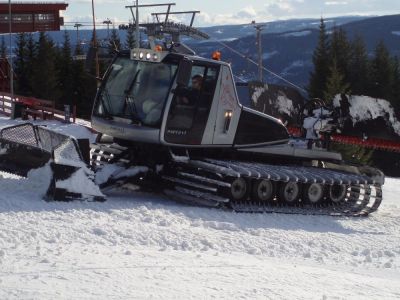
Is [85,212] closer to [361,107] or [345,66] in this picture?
[361,107]

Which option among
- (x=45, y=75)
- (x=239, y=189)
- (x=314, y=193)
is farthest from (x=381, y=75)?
(x=239, y=189)

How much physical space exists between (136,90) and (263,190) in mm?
2571

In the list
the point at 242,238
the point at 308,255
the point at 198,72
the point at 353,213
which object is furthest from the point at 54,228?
the point at 353,213

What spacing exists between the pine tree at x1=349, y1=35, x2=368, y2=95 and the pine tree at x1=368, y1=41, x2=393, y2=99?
0.77 meters

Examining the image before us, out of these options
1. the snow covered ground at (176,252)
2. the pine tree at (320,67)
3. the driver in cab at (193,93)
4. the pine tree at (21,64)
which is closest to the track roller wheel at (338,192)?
the snow covered ground at (176,252)

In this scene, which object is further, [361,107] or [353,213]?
[361,107]

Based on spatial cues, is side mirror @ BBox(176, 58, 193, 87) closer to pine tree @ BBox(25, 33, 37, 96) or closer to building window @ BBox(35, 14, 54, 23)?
pine tree @ BBox(25, 33, 37, 96)

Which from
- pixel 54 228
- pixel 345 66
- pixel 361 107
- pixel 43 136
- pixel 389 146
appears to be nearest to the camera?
pixel 54 228

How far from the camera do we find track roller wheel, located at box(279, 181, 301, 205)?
11.4 m

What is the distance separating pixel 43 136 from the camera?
35.2 feet

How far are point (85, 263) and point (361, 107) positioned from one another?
55.2 ft

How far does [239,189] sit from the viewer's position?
429 inches

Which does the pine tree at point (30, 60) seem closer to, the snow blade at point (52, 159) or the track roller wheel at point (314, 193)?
the snow blade at point (52, 159)

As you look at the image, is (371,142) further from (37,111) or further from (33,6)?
(33,6)
